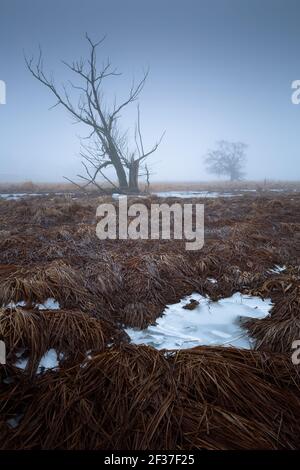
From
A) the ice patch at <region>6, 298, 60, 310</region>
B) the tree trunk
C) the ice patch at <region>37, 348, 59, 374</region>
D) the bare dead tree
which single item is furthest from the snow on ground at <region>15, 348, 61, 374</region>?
the bare dead tree

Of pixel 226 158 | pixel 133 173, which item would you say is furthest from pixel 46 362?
pixel 226 158

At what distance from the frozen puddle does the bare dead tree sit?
5732 centimetres

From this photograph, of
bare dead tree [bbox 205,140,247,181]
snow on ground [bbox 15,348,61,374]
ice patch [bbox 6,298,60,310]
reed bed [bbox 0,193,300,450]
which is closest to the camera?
reed bed [bbox 0,193,300,450]

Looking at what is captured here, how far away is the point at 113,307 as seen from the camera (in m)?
2.52

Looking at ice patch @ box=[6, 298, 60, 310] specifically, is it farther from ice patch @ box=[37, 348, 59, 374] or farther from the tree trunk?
the tree trunk

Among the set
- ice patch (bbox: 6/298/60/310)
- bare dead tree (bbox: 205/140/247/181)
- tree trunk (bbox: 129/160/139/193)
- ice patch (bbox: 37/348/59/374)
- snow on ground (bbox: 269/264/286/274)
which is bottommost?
ice patch (bbox: 37/348/59/374)

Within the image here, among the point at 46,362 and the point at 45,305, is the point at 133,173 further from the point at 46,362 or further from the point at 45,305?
the point at 46,362

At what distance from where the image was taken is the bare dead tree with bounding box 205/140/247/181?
186 feet

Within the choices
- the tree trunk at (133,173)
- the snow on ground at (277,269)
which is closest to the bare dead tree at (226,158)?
the tree trunk at (133,173)

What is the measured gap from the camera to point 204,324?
7.76 ft

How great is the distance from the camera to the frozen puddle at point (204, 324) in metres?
2.11

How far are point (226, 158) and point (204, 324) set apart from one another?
59805 mm
